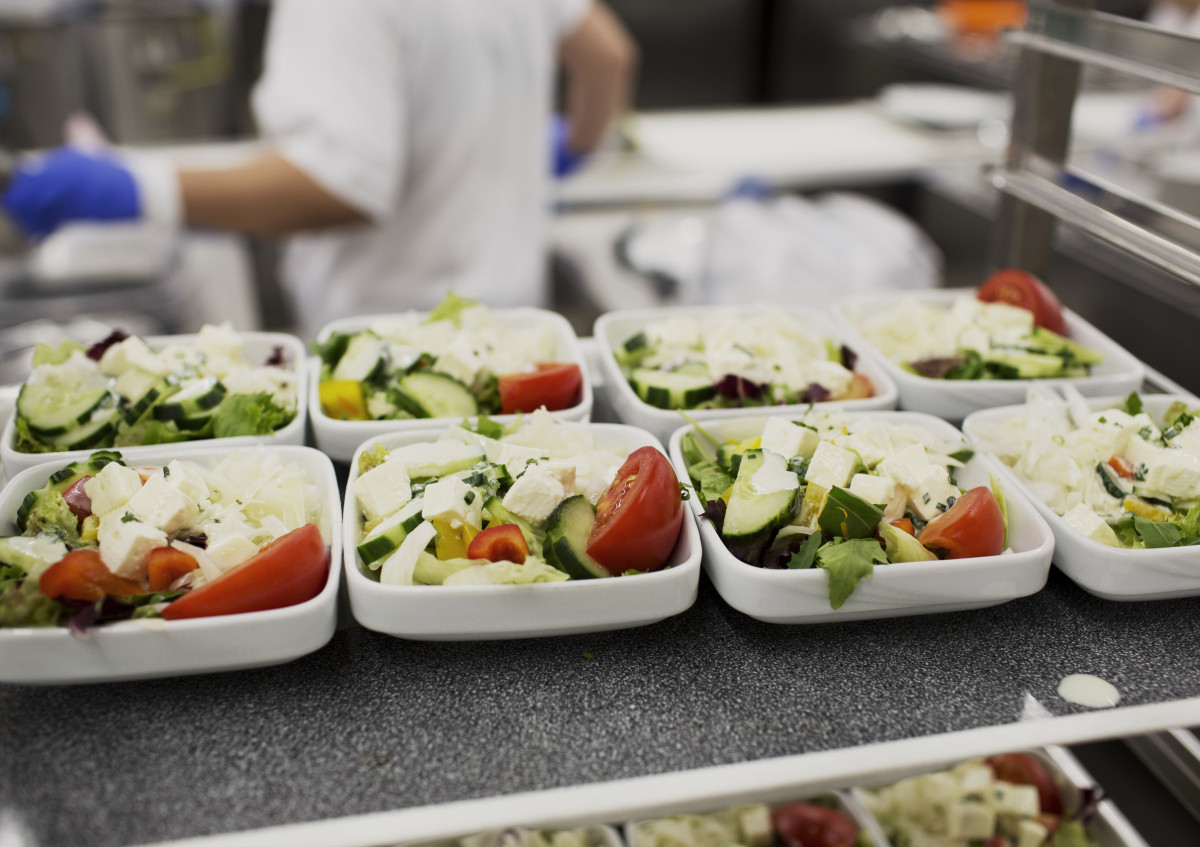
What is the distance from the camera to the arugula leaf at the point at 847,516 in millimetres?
1065

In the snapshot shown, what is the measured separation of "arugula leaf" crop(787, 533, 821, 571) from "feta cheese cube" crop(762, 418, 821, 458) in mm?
152

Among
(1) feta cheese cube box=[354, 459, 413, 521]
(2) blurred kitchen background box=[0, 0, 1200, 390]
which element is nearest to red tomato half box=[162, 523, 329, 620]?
(1) feta cheese cube box=[354, 459, 413, 521]

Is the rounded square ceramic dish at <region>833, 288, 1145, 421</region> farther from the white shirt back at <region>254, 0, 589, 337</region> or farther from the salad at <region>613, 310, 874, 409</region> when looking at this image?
the white shirt back at <region>254, 0, 589, 337</region>

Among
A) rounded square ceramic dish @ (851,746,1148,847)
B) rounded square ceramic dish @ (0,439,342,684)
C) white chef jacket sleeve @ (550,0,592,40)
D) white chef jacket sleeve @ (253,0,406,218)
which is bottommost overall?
rounded square ceramic dish @ (851,746,1148,847)

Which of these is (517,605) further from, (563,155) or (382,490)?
(563,155)

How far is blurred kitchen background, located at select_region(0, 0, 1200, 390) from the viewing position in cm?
296

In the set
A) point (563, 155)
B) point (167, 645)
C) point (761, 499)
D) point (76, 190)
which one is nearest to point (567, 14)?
point (563, 155)

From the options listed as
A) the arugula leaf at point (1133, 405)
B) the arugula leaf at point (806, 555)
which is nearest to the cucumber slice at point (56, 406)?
the arugula leaf at point (806, 555)

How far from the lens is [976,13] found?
183 inches

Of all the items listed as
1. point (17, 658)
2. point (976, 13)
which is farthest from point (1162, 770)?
point (976, 13)

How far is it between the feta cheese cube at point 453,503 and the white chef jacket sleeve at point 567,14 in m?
2.36

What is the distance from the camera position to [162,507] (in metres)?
1.03

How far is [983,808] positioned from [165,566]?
32.4 inches

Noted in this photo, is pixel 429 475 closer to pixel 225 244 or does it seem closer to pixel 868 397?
pixel 868 397
